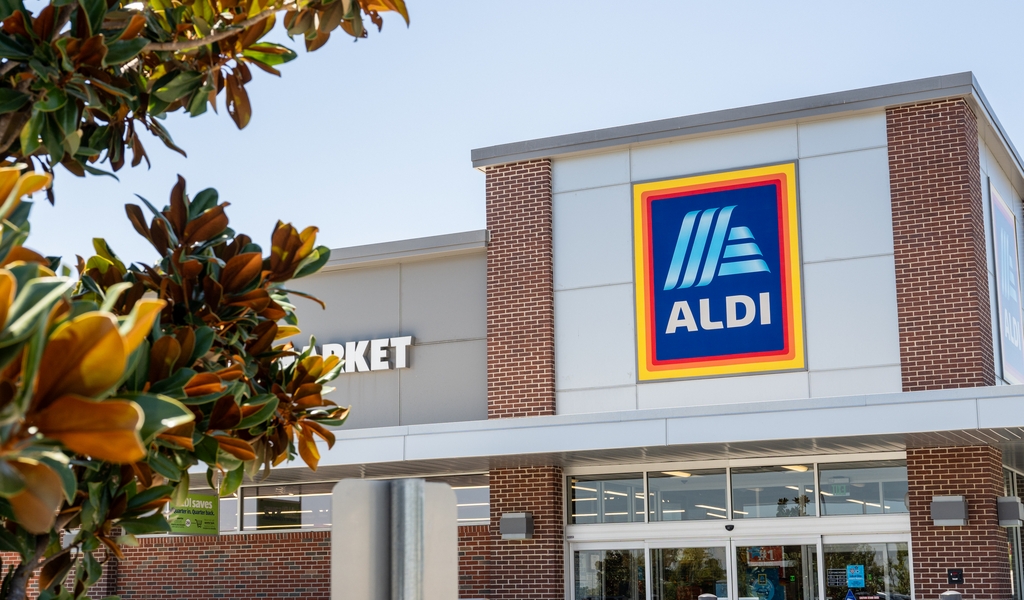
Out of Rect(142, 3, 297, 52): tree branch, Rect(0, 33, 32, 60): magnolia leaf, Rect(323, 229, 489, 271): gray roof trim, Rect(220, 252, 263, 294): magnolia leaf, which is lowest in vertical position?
Rect(220, 252, 263, 294): magnolia leaf

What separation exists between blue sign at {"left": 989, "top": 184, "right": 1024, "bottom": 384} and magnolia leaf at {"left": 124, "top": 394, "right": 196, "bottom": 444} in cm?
1727

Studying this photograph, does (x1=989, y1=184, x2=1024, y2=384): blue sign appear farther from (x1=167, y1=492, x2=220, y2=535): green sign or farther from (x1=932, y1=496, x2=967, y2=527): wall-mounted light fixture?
(x1=167, y1=492, x2=220, y2=535): green sign

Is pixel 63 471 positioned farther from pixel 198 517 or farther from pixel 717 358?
pixel 198 517

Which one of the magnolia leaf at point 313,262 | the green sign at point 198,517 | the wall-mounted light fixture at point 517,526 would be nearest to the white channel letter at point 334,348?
the green sign at point 198,517

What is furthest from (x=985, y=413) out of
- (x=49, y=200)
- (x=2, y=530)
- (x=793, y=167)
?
(x=2, y=530)

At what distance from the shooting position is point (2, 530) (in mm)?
3416

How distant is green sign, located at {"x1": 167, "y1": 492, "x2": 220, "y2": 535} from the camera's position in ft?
69.3

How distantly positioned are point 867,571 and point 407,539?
49.0ft

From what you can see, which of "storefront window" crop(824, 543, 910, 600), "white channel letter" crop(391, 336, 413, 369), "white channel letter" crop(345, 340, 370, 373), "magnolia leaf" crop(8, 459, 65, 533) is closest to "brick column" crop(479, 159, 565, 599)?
"white channel letter" crop(391, 336, 413, 369)

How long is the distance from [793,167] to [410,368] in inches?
287

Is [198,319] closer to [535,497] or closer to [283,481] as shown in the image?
[535,497]

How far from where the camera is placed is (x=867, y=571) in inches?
648

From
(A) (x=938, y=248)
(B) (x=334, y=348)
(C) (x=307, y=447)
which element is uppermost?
(A) (x=938, y=248)

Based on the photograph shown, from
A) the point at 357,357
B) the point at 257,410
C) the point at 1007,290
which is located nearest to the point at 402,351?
the point at 357,357
